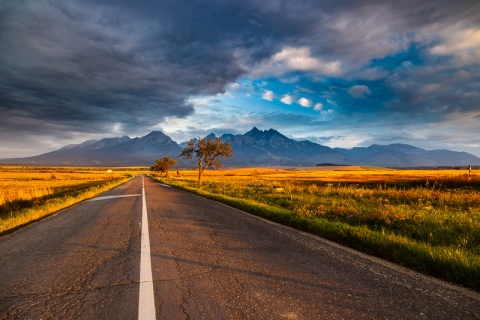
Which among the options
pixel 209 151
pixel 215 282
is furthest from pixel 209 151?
pixel 215 282

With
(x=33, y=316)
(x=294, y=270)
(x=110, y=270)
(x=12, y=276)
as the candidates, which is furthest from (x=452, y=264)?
(x=12, y=276)

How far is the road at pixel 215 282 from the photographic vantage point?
3416 mm

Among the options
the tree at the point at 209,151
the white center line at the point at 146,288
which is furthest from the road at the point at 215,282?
the tree at the point at 209,151

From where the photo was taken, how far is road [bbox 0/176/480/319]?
134 inches

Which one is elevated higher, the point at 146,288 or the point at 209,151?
the point at 209,151

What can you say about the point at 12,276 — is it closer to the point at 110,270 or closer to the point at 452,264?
the point at 110,270

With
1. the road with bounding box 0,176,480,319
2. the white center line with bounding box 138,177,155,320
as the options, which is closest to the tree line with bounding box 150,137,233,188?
the road with bounding box 0,176,480,319

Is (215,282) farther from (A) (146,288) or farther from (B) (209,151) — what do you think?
(B) (209,151)

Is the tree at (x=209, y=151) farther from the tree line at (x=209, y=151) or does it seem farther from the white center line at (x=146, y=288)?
the white center line at (x=146, y=288)

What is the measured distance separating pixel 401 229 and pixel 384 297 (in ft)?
18.3

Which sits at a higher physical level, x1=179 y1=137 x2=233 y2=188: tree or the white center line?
x1=179 y1=137 x2=233 y2=188: tree

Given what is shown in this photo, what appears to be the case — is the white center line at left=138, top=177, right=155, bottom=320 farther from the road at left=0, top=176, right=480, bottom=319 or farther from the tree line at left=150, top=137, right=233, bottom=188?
the tree line at left=150, top=137, right=233, bottom=188

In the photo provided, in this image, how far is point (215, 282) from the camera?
4.30 meters

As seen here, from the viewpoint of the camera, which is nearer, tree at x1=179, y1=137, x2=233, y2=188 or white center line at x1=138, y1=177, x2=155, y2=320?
white center line at x1=138, y1=177, x2=155, y2=320
